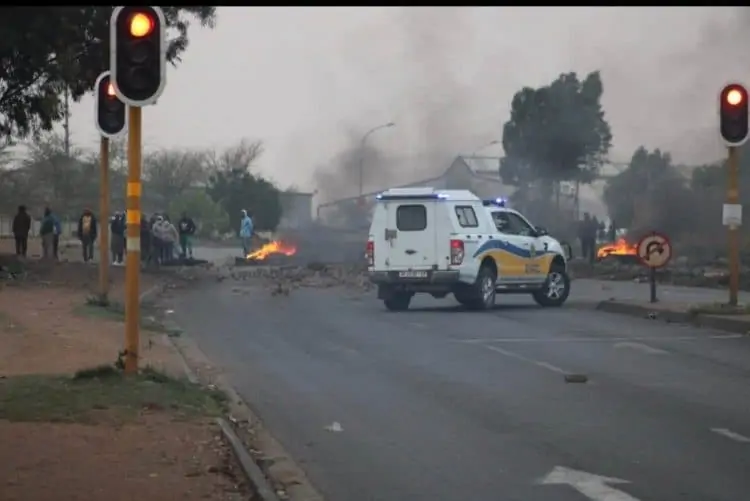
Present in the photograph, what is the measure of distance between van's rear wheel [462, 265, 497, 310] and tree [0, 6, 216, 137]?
31.9 feet

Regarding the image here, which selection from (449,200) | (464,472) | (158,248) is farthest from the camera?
(158,248)

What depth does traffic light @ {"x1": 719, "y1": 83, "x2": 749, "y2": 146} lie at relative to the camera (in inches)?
774

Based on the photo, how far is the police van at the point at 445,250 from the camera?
77.2ft

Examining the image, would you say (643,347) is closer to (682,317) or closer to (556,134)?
(682,317)

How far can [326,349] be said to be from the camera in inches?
661

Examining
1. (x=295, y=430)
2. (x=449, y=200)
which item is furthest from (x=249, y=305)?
(x=295, y=430)

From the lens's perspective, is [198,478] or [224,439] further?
[224,439]

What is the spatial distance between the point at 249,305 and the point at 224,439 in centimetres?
1601

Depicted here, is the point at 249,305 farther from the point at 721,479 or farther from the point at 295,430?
the point at 721,479

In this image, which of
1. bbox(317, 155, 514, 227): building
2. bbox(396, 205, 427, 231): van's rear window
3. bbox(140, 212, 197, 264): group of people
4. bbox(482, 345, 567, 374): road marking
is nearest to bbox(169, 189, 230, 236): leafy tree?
bbox(317, 155, 514, 227): building

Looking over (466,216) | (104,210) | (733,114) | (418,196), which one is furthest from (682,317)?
Answer: (104,210)

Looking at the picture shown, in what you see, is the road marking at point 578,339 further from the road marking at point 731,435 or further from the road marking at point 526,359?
the road marking at point 731,435

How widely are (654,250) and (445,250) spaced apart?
11.8 feet

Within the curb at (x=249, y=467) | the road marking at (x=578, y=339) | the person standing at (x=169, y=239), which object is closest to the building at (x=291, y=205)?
the person standing at (x=169, y=239)
